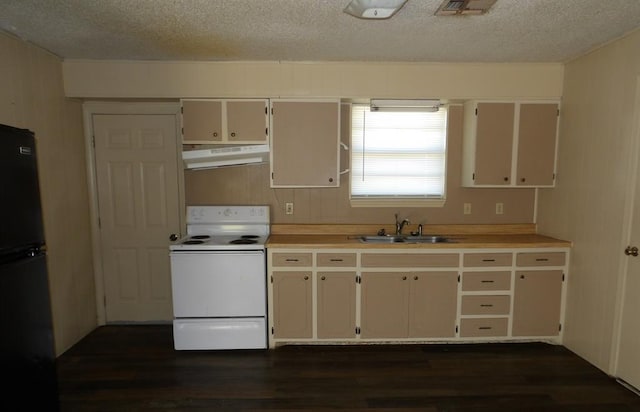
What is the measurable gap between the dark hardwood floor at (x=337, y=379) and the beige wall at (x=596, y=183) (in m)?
0.38

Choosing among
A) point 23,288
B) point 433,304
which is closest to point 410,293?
point 433,304

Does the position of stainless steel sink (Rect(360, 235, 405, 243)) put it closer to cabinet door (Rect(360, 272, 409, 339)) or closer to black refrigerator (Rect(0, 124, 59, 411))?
cabinet door (Rect(360, 272, 409, 339))

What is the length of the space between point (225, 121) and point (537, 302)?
10.1ft

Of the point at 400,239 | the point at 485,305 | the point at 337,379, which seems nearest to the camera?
the point at 337,379

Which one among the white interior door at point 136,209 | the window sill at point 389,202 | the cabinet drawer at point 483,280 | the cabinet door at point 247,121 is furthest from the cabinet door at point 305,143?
the cabinet drawer at point 483,280

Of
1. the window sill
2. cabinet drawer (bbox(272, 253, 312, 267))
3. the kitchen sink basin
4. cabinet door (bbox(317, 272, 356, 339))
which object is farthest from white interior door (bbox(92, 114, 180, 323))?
the kitchen sink basin

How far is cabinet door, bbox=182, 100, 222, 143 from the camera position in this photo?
2803 millimetres

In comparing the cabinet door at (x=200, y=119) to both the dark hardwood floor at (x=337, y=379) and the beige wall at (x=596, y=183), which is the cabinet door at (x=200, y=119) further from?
the beige wall at (x=596, y=183)

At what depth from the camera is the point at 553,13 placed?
1.94 m

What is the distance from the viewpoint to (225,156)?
286 cm

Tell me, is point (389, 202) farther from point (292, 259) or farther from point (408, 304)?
point (292, 259)

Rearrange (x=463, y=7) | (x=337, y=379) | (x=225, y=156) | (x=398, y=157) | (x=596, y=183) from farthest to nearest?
(x=398, y=157) < (x=225, y=156) < (x=596, y=183) < (x=337, y=379) < (x=463, y=7)

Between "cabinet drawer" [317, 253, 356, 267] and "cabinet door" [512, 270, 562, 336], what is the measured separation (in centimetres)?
139

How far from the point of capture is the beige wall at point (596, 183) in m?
2.27
